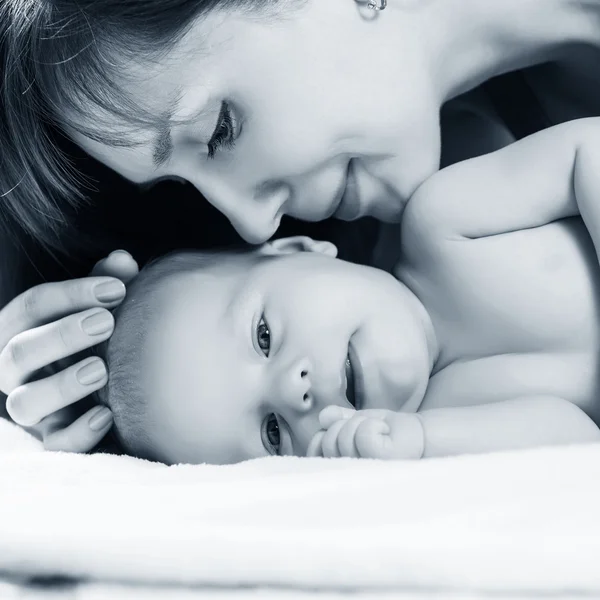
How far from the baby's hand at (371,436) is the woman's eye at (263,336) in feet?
0.66

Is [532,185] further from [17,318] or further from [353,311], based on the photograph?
[17,318]

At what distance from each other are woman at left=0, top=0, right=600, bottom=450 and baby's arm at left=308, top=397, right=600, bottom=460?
39 cm

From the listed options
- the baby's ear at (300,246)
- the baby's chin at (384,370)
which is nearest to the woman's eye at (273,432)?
the baby's chin at (384,370)

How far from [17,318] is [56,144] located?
29cm

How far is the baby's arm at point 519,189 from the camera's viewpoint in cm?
99

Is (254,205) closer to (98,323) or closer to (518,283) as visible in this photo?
(98,323)

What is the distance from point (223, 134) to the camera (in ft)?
3.41

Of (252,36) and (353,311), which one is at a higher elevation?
(252,36)

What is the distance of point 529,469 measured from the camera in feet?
2.08

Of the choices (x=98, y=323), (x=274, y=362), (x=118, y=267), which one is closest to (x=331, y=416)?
(x=274, y=362)

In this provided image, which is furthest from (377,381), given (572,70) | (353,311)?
(572,70)

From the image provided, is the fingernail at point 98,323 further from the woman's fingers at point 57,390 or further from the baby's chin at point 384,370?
the baby's chin at point 384,370

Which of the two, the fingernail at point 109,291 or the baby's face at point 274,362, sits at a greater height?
the fingernail at point 109,291

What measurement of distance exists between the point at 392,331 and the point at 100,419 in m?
0.46
